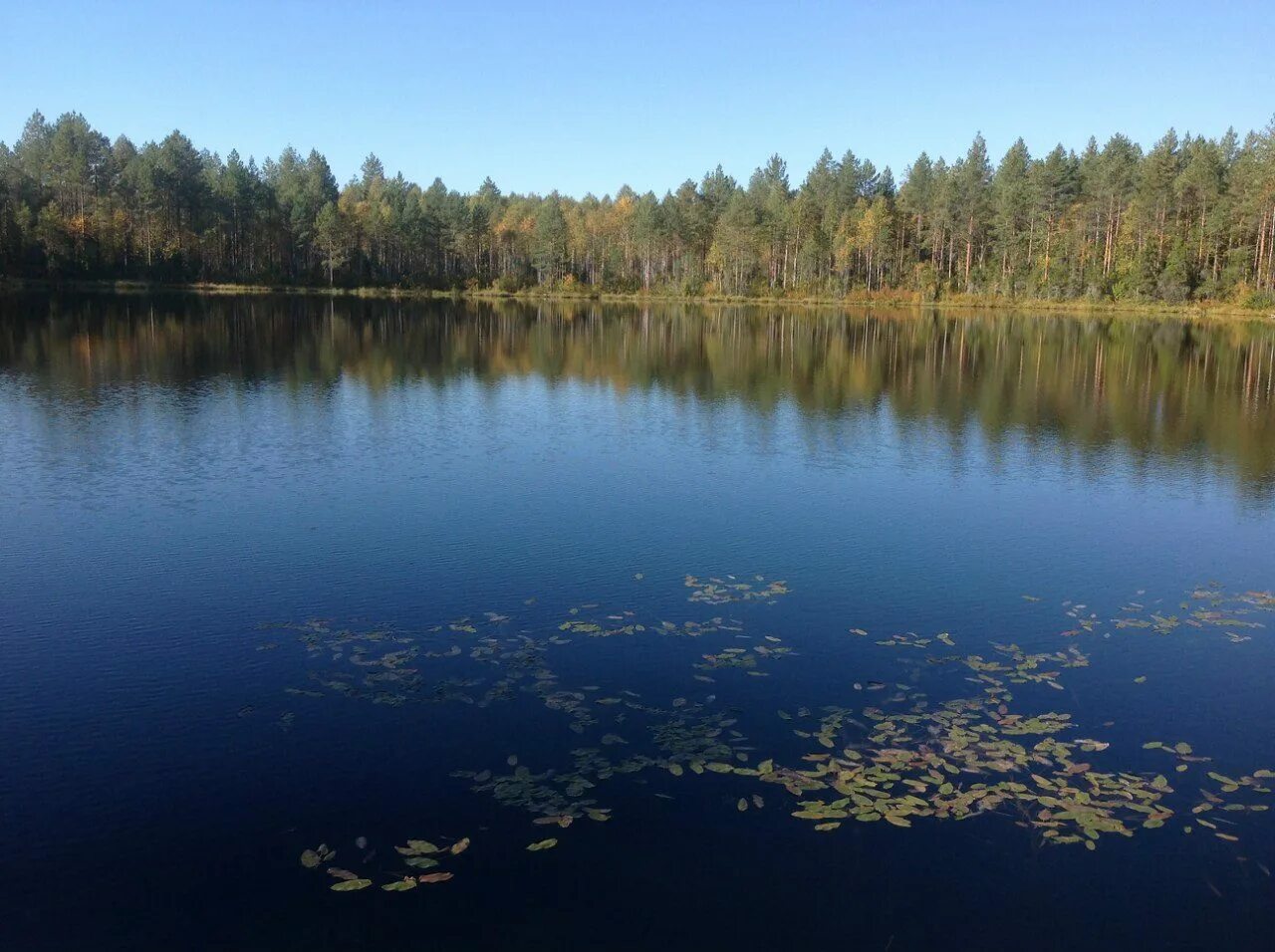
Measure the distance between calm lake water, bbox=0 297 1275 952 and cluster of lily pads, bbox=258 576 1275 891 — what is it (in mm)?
42

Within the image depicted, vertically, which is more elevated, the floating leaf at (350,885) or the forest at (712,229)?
the forest at (712,229)

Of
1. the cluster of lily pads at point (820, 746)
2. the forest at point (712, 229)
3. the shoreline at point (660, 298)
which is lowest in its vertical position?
the cluster of lily pads at point (820, 746)

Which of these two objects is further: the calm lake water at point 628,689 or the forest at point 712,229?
the forest at point 712,229

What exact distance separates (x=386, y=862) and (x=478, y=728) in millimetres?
1994

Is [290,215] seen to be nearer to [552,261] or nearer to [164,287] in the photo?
[164,287]

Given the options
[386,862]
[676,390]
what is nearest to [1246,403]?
[676,390]

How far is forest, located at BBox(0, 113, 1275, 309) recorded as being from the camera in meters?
87.6

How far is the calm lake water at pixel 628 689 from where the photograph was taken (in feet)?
22.1

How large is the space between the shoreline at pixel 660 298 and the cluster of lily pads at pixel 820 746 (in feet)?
262

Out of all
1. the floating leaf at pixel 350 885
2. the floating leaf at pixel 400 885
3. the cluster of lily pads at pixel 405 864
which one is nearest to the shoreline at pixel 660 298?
the cluster of lily pads at pixel 405 864

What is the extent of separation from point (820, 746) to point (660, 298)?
→ 107 metres

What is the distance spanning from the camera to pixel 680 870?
7004 mm

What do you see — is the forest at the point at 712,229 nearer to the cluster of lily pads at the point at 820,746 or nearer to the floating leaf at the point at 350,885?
the cluster of lily pads at the point at 820,746

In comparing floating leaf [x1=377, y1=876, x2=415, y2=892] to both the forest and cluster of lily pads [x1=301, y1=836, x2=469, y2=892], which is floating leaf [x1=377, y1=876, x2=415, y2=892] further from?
the forest
